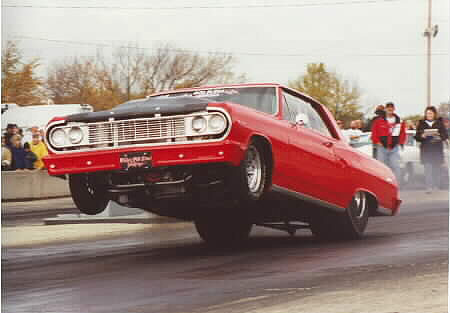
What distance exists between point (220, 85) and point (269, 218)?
971mm

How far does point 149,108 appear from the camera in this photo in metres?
4.81

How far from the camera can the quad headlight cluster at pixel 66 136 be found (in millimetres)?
4891

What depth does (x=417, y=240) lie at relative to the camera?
5.52 metres

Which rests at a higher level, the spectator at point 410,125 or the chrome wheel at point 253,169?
the spectator at point 410,125

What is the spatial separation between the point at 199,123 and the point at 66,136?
0.89 metres

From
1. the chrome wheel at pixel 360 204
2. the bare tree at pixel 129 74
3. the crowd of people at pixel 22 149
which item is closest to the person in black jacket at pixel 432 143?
the chrome wheel at pixel 360 204

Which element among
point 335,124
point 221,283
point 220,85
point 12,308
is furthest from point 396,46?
point 12,308

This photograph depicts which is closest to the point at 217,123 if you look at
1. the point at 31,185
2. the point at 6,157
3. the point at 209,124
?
the point at 209,124

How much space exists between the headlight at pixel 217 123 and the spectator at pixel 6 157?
7.15 ft

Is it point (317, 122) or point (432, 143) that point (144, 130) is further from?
point (432, 143)

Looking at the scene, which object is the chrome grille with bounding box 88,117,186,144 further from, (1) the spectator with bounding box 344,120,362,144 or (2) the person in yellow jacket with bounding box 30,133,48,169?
(1) the spectator with bounding box 344,120,362,144

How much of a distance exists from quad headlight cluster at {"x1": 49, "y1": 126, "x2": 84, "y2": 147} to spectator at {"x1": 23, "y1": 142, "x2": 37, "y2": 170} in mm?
499

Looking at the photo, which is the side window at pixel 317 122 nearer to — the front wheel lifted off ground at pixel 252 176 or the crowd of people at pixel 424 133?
the crowd of people at pixel 424 133

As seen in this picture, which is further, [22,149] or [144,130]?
[22,149]
